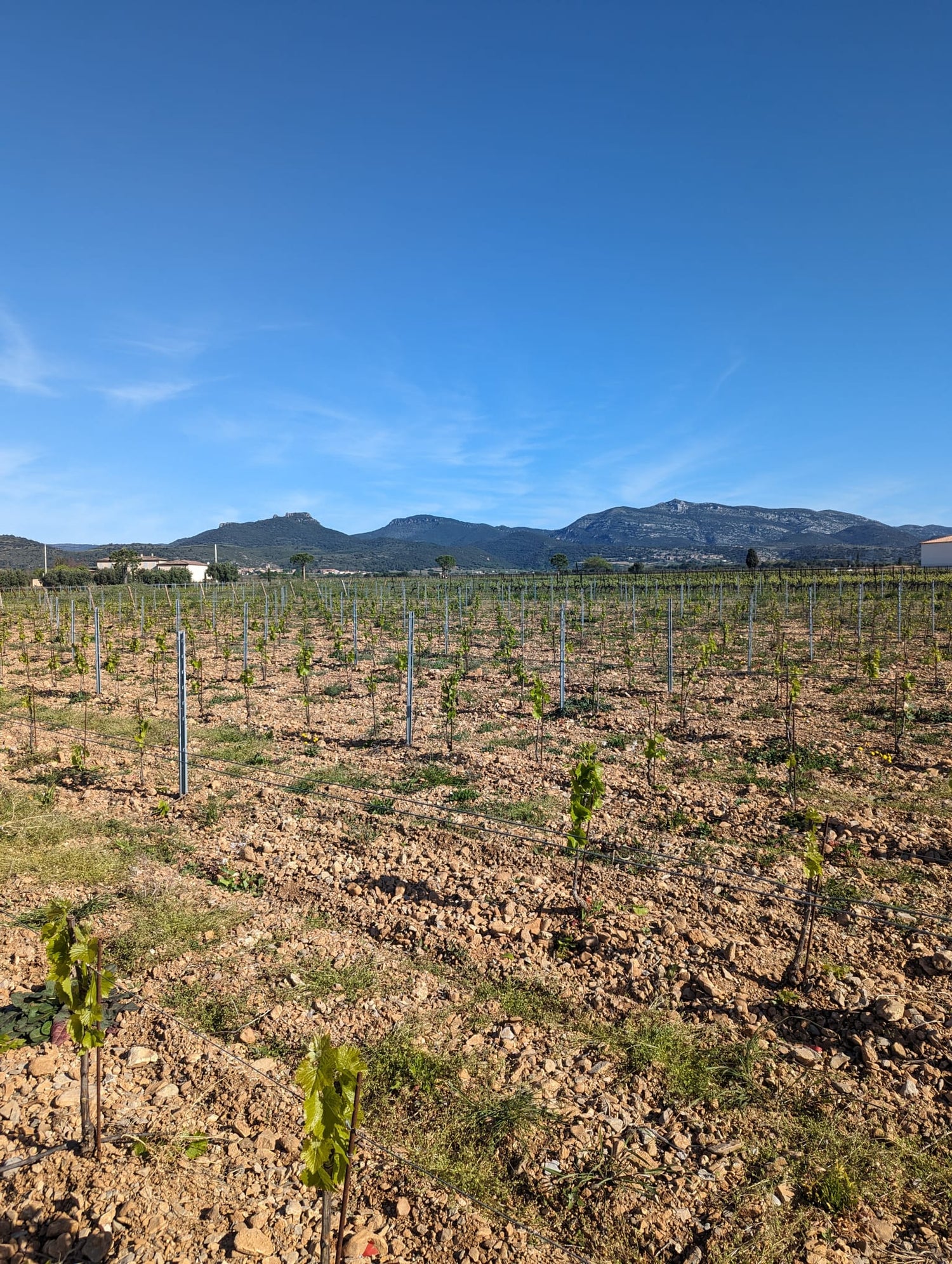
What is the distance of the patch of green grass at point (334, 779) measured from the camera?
7.95 metres

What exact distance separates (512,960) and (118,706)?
10.5 meters

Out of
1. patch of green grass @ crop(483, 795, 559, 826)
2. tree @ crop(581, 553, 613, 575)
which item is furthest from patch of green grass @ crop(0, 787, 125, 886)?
tree @ crop(581, 553, 613, 575)

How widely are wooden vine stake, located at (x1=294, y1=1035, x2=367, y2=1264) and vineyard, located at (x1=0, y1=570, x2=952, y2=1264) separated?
13 millimetres

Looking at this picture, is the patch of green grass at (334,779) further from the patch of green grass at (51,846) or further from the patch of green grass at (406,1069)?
the patch of green grass at (406,1069)

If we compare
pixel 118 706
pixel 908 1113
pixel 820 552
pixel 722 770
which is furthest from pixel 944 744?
pixel 820 552

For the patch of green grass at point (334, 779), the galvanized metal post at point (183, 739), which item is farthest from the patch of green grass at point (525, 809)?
the galvanized metal post at point (183, 739)

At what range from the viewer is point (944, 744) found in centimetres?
963

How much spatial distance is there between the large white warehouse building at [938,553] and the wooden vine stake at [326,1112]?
7545 centimetres

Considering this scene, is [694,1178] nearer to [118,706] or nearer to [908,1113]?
[908,1113]

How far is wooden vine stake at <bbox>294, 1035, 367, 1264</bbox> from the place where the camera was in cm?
214

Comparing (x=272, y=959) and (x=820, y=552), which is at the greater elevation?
(x=820, y=552)

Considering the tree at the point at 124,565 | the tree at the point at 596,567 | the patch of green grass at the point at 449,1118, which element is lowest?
the patch of green grass at the point at 449,1118

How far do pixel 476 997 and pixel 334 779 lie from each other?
14.3ft

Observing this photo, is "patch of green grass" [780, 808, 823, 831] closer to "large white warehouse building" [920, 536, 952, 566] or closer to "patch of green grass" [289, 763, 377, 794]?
"patch of green grass" [289, 763, 377, 794]
